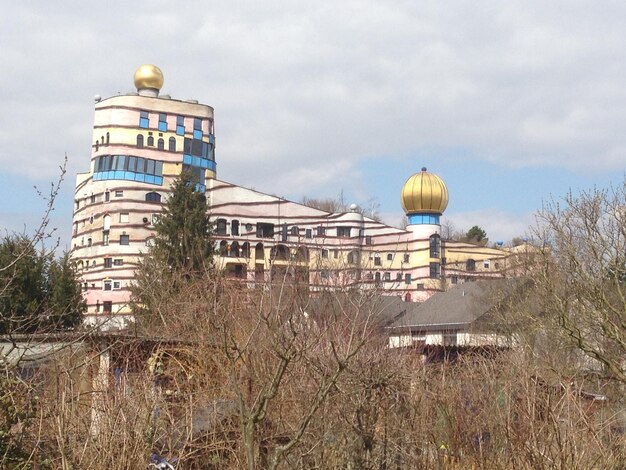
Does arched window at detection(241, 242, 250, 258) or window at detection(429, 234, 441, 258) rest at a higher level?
window at detection(429, 234, 441, 258)

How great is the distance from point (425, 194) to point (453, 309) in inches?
687

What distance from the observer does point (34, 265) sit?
31234 millimetres

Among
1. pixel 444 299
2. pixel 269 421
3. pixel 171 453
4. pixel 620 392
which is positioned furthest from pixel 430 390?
pixel 444 299

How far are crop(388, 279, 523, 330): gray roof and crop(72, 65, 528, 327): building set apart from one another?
3744 mm

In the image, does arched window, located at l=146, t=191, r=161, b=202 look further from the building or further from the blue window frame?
the blue window frame

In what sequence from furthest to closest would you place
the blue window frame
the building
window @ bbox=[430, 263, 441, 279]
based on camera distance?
window @ bbox=[430, 263, 441, 279] < the blue window frame < the building

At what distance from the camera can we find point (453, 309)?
49719mm

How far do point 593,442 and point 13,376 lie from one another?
20.1ft

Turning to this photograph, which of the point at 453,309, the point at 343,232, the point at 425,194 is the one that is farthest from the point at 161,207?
the point at 453,309

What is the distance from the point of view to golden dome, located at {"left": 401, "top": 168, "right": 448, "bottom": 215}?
216 ft

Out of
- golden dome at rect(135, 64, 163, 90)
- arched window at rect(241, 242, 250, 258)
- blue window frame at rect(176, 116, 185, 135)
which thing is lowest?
arched window at rect(241, 242, 250, 258)

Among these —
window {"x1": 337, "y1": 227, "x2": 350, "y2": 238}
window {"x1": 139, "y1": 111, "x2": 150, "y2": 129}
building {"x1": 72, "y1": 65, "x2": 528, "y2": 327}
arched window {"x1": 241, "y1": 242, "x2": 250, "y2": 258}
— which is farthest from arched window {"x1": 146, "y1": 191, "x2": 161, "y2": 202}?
window {"x1": 337, "y1": 227, "x2": 350, "y2": 238}

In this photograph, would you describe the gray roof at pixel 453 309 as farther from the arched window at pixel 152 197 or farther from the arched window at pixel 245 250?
the arched window at pixel 152 197

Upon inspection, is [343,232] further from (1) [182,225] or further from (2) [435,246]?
(1) [182,225]
